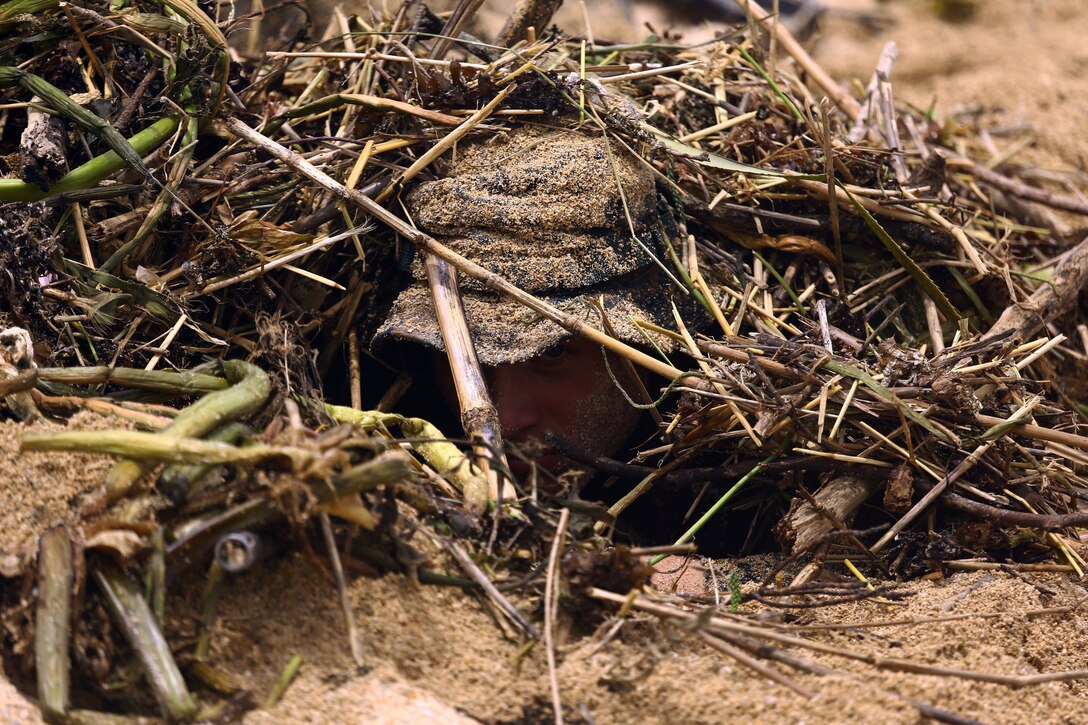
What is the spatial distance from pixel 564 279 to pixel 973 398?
0.75m

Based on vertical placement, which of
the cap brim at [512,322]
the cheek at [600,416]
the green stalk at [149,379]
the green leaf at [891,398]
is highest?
the green stalk at [149,379]

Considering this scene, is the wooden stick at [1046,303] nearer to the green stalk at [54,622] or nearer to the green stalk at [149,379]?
the green stalk at [149,379]

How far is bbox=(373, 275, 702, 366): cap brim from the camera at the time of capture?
1.77m

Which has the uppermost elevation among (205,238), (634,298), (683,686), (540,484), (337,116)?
(337,116)

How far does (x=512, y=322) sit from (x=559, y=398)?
0.64 feet

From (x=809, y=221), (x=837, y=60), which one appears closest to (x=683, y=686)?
(x=809, y=221)

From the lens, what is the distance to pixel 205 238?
6.07 feet

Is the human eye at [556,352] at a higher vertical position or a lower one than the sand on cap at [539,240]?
lower

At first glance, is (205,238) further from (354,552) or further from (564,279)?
(354,552)

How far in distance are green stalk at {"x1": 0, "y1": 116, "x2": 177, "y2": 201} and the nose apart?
2.48ft

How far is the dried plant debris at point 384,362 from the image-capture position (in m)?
1.15

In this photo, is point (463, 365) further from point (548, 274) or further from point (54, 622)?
point (54, 622)

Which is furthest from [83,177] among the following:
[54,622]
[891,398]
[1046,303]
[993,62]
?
[993,62]

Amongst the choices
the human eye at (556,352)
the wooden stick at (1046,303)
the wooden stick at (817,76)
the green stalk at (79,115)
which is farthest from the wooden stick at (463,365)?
the wooden stick at (817,76)
